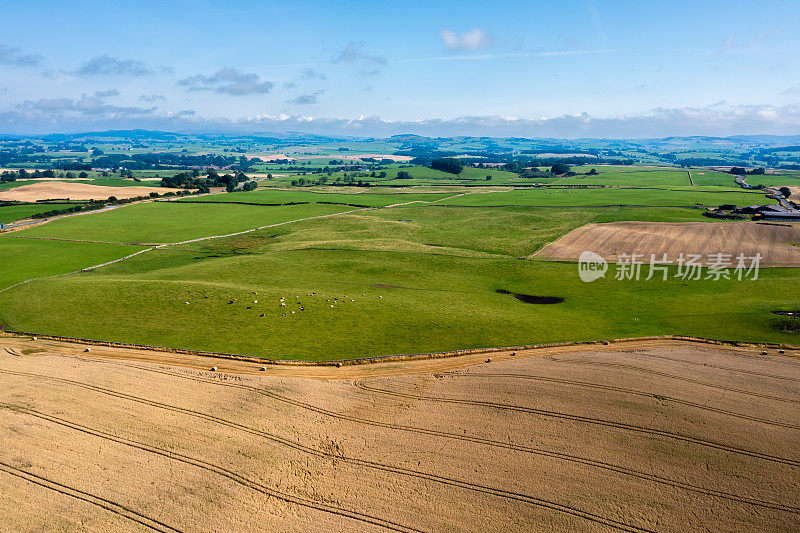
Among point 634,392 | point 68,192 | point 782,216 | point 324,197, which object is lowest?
point 634,392

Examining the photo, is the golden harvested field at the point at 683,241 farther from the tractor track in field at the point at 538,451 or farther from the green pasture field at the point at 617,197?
the tractor track in field at the point at 538,451

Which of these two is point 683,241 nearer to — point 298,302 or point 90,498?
point 298,302

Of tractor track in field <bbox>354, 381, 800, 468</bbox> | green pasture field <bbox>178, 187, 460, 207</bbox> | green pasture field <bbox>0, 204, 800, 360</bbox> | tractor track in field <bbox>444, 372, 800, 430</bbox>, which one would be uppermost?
green pasture field <bbox>178, 187, 460, 207</bbox>

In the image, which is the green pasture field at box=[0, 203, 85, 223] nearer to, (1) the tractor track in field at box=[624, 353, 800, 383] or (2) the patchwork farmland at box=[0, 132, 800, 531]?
(2) the patchwork farmland at box=[0, 132, 800, 531]

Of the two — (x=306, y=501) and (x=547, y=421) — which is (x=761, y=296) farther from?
(x=306, y=501)

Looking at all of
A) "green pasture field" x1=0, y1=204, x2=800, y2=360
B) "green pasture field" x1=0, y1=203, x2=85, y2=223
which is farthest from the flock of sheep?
"green pasture field" x1=0, y1=203, x2=85, y2=223

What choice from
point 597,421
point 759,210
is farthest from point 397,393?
point 759,210

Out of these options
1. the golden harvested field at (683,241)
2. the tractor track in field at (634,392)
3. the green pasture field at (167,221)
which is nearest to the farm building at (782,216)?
the golden harvested field at (683,241)
